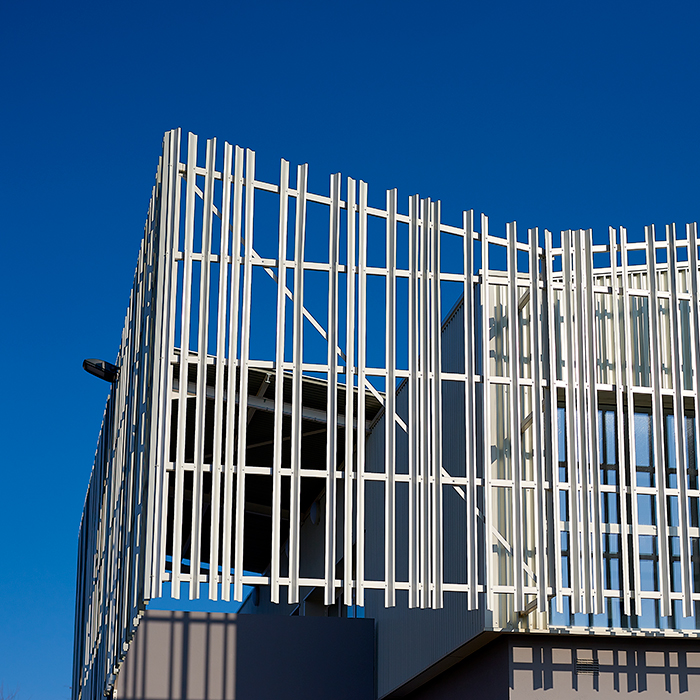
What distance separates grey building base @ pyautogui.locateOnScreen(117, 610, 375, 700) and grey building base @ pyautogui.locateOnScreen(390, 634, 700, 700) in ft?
27.9

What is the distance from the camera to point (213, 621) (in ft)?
71.6

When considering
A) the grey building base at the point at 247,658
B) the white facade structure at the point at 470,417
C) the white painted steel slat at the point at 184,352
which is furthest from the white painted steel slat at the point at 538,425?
the grey building base at the point at 247,658

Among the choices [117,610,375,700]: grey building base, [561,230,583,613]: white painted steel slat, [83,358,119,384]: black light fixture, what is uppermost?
[83,358,119,384]: black light fixture

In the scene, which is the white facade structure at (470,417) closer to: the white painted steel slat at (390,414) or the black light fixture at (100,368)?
the white painted steel slat at (390,414)

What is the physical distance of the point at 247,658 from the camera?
71.7 feet

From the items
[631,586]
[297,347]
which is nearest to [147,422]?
[297,347]

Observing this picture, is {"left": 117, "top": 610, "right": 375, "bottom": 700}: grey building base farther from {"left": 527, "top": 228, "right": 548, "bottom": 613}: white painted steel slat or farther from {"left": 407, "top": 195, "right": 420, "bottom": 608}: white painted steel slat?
{"left": 527, "top": 228, "right": 548, "bottom": 613}: white painted steel slat

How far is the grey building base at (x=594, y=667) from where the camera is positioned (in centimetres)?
1388

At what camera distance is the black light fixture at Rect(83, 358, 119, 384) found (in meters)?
21.1

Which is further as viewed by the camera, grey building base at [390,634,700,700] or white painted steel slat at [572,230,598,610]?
grey building base at [390,634,700,700]

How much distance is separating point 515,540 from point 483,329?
2.89 m

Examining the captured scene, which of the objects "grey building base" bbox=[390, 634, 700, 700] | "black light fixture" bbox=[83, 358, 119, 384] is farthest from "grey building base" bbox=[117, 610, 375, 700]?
"grey building base" bbox=[390, 634, 700, 700]

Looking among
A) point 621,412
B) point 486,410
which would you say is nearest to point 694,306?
point 621,412

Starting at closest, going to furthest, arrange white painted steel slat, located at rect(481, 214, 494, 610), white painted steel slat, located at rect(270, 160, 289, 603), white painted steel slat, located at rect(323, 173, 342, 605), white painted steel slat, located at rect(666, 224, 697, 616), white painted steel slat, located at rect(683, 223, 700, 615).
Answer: white painted steel slat, located at rect(270, 160, 289, 603) → white painted steel slat, located at rect(323, 173, 342, 605) → white painted steel slat, located at rect(481, 214, 494, 610) → white painted steel slat, located at rect(666, 224, 697, 616) → white painted steel slat, located at rect(683, 223, 700, 615)
